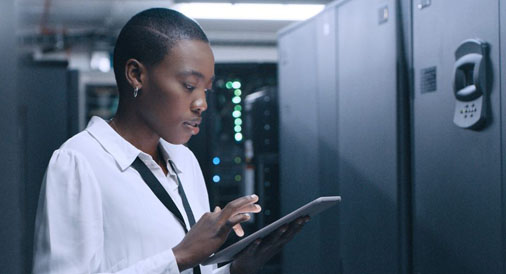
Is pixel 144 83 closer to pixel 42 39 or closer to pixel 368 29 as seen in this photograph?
pixel 368 29

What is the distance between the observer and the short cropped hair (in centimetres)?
110

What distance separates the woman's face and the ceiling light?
393 cm

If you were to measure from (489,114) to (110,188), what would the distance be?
1159 mm

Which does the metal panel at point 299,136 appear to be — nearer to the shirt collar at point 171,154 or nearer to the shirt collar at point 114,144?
the shirt collar at point 171,154

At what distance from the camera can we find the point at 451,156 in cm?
183

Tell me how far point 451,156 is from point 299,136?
142cm

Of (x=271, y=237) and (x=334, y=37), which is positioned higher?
(x=334, y=37)

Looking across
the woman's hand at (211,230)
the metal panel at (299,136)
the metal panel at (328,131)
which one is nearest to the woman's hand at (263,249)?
the woman's hand at (211,230)

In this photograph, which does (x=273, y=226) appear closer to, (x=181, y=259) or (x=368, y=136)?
(x=181, y=259)

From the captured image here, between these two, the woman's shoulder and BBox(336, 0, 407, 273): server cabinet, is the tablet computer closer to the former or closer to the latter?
the woman's shoulder

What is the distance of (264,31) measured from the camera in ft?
30.1

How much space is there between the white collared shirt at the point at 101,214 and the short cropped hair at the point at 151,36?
148 millimetres

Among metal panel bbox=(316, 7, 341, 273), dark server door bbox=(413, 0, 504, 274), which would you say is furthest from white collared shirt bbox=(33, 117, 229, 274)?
metal panel bbox=(316, 7, 341, 273)

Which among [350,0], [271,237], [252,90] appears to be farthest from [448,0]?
[252,90]
